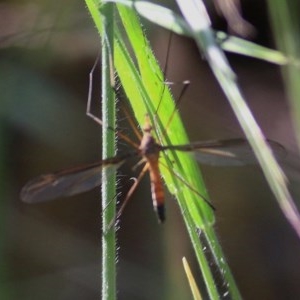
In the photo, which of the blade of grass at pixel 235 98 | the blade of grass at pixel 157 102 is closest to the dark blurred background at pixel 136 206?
the blade of grass at pixel 157 102

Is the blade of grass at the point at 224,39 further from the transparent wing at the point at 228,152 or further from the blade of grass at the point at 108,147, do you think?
the transparent wing at the point at 228,152

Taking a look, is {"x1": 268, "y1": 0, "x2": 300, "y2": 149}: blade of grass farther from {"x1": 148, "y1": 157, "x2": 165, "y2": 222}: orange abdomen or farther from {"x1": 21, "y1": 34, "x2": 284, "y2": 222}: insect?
{"x1": 148, "y1": 157, "x2": 165, "y2": 222}: orange abdomen

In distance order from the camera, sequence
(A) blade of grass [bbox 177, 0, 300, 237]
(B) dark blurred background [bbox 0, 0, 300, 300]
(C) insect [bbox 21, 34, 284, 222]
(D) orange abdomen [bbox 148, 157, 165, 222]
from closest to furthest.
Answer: (A) blade of grass [bbox 177, 0, 300, 237], (C) insect [bbox 21, 34, 284, 222], (D) orange abdomen [bbox 148, 157, 165, 222], (B) dark blurred background [bbox 0, 0, 300, 300]

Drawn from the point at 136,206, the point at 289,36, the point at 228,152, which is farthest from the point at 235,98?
the point at 136,206

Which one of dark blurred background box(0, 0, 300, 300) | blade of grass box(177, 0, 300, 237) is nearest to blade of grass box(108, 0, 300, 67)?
blade of grass box(177, 0, 300, 237)

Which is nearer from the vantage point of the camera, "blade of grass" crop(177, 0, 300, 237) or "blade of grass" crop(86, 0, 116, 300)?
"blade of grass" crop(177, 0, 300, 237)

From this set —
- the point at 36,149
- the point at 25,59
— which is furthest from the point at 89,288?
the point at 25,59
